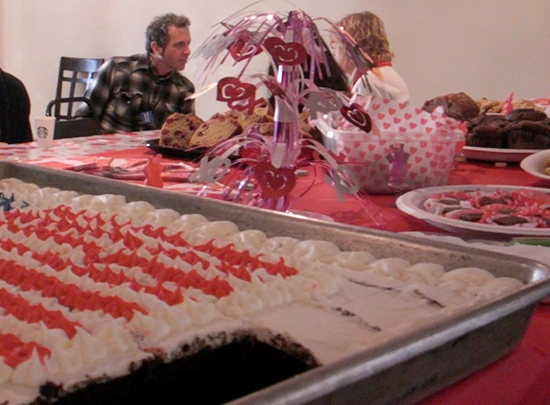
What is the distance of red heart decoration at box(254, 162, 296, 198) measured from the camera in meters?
1.08

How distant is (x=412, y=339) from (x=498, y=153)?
145 cm

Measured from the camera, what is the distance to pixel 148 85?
3631 millimetres

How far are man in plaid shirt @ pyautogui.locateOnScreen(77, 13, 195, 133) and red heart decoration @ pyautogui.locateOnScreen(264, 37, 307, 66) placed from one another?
8.31 feet

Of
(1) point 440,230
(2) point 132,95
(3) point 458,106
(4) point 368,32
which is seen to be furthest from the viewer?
(2) point 132,95

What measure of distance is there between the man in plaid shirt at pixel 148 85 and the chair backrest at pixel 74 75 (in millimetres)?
1368

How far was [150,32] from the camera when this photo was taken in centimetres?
367

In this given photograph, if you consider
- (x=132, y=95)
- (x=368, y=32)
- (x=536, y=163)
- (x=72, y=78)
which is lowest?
(x=72, y=78)

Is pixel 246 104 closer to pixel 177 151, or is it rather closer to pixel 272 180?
pixel 272 180

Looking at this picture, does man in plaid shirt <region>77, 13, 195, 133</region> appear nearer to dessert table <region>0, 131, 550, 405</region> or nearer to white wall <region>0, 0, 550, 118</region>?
white wall <region>0, 0, 550, 118</region>

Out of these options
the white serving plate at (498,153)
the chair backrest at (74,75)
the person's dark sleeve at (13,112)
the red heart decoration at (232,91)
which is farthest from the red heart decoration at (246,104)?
the chair backrest at (74,75)

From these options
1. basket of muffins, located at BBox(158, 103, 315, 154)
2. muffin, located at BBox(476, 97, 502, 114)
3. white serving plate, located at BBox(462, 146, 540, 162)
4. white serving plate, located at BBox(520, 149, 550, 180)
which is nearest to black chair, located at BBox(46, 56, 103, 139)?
muffin, located at BBox(476, 97, 502, 114)

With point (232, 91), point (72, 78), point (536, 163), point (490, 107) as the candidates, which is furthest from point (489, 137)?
point (72, 78)

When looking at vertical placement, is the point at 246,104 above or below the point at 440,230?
above

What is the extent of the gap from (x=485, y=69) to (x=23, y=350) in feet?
12.6
